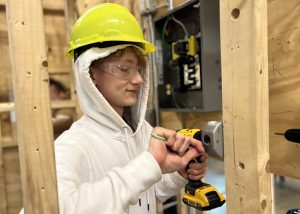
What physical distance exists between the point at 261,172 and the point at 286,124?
558 millimetres

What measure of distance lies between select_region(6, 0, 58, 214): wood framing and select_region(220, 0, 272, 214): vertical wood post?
370 mm

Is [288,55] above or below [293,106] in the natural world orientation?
above

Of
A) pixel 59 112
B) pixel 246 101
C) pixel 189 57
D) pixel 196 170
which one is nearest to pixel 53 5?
pixel 59 112

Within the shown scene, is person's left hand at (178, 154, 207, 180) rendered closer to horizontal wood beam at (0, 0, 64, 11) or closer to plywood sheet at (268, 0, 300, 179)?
plywood sheet at (268, 0, 300, 179)

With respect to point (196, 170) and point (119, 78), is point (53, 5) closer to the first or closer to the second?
point (119, 78)

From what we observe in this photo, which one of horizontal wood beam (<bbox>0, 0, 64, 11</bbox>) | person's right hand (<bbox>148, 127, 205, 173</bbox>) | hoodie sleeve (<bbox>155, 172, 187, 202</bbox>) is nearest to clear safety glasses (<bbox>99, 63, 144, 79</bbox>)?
person's right hand (<bbox>148, 127, 205, 173</bbox>)

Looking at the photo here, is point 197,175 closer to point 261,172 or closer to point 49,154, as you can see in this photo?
point 261,172

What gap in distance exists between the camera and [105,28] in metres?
0.94

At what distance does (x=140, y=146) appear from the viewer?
111cm

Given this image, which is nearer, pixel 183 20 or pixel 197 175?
pixel 197 175

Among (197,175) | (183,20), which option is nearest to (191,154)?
(197,175)

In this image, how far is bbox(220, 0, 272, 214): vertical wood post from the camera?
52 centimetres

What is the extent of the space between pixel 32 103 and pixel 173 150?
0.45 metres

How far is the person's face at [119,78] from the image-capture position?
973 mm
